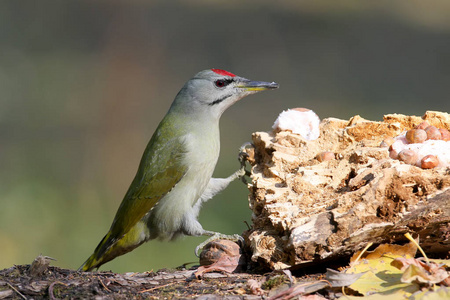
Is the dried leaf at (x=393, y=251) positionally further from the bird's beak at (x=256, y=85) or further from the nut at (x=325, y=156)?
the bird's beak at (x=256, y=85)

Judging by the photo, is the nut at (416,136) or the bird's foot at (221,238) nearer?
the nut at (416,136)

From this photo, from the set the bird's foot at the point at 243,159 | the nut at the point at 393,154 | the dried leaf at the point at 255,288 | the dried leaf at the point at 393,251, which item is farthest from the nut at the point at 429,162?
the bird's foot at the point at 243,159

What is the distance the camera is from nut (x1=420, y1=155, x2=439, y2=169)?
3.14 meters

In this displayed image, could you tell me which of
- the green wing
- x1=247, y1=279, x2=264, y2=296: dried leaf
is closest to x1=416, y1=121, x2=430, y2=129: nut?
x1=247, y1=279, x2=264, y2=296: dried leaf

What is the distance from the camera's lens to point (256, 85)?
4.53 m

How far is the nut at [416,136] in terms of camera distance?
3.39 meters

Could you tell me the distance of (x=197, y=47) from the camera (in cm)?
974

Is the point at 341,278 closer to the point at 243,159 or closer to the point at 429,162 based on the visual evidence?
the point at 429,162

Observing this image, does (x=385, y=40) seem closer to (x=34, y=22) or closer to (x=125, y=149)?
(x=125, y=149)

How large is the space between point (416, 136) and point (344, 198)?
2.10 ft

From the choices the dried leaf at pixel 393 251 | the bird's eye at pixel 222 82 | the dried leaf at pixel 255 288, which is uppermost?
the bird's eye at pixel 222 82

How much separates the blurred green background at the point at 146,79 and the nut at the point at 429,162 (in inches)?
132

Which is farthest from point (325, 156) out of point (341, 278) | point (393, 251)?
point (341, 278)

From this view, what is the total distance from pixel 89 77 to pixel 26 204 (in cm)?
285
